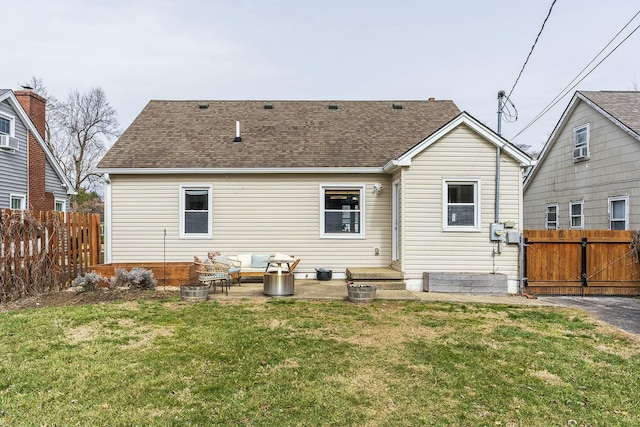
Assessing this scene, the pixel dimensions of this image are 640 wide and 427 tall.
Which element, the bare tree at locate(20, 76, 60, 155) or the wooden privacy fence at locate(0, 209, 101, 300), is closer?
the wooden privacy fence at locate(0, 209, 101, 300)

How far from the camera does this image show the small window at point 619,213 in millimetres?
11047

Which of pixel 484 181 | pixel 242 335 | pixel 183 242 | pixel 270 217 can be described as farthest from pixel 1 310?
pixel 484 181

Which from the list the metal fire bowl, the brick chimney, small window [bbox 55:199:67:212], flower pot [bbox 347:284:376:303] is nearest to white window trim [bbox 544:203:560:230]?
flower pot [bbox 347:284:376:303]

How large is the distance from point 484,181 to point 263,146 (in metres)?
6.14

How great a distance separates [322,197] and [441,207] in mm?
3155

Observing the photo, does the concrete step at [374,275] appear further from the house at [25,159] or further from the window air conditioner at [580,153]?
the house at [25,159]

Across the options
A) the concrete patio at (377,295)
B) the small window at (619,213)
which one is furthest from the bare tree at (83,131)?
the small window at (619,213)

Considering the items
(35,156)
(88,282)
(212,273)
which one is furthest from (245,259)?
(35,156)

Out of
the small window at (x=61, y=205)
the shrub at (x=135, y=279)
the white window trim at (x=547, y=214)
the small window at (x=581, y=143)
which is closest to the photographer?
the shrub at (x=135, y=279)

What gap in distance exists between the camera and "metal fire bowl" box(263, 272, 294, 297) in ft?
26.5

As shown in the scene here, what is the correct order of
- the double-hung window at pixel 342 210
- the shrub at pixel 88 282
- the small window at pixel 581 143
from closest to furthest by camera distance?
the shrub at pixel 88 282
the double-hung window at pixel 342 210
the small window at pixel 581 143

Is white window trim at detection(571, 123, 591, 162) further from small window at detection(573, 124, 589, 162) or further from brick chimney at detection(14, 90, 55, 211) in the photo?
brick chimney at detection(14, 90, 55, 211)

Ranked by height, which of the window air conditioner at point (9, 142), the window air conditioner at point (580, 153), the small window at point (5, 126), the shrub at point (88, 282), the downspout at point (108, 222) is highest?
the small window at point (5, 126)

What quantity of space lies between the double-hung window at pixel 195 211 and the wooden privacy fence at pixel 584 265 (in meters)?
8.24
